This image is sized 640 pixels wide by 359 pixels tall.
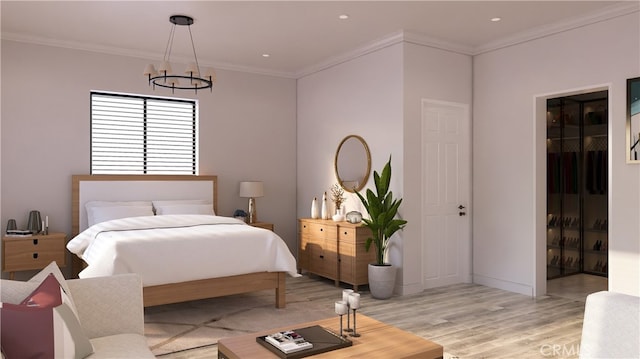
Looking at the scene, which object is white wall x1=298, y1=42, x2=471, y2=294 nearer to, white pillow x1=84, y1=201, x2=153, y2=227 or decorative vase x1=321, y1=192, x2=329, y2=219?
decorative vase x1=321, y1=192, x2=329, y2=219

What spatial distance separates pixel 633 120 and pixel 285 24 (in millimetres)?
3154

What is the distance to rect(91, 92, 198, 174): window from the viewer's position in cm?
560

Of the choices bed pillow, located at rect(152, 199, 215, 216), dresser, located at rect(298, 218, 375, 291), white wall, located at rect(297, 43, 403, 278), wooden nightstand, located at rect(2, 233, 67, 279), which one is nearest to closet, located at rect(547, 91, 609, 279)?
white wall, located at rect(297, 43, 403, 278)

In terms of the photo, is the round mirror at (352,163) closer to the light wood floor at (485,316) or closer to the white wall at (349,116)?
the white wall at (349,116)

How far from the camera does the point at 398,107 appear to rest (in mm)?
5066

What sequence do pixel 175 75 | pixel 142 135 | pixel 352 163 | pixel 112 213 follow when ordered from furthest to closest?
pixel 142 135
pixel 352 163
pixel 112 213
pixel 175 75

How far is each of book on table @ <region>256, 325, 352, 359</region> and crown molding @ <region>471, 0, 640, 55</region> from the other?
3732mm

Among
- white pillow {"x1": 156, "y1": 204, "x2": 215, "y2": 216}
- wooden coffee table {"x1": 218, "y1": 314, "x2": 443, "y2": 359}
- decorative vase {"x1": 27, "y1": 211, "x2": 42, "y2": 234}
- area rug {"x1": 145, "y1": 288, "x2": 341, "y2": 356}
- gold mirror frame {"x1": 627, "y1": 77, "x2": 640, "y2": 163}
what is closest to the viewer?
wooden coffee table {"x1": 218, "y1": 314, "x2": 443, "y2": 359}

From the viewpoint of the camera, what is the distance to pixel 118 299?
8.05ft

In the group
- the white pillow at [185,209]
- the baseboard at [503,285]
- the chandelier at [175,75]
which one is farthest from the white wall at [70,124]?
the baseboard at [503,285]

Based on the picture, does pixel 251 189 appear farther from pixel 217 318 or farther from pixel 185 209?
pixel 217 318

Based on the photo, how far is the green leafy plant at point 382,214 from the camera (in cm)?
484

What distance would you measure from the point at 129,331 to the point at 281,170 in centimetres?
435

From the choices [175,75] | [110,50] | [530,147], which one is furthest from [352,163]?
[110,50]
